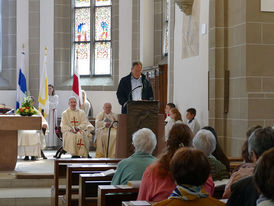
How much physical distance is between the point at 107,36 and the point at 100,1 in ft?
3.45

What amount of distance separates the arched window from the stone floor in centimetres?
654

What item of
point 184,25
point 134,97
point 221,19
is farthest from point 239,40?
point 184,25

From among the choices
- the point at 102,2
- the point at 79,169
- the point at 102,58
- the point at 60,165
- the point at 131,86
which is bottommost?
the point at 60,165

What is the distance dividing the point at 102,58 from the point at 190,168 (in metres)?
14.3

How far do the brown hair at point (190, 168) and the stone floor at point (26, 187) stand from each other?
5.82 m

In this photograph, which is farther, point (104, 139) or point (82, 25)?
point (82, 25)

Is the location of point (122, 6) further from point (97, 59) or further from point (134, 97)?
point (134, 97)

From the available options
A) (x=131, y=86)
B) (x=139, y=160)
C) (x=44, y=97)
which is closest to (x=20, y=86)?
(x=44, y=97)

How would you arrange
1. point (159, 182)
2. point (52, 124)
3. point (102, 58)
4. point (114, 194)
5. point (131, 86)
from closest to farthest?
point (159, 182)
point (114, 194)
point (131, 86)
point (52, 124)
point (102, 58)

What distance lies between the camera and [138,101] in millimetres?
7633

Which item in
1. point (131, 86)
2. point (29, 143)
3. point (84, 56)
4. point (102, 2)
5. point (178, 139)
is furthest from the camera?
point (84, 56)

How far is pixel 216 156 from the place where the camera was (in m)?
4.77

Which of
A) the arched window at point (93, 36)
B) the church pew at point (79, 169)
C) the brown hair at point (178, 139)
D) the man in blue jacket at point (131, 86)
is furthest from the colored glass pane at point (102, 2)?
the brown hair at point (178, 139)

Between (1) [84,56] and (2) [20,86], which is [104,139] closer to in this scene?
(2) [20,86]
